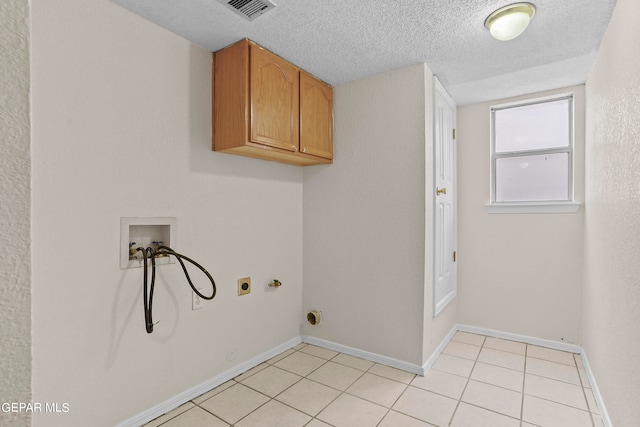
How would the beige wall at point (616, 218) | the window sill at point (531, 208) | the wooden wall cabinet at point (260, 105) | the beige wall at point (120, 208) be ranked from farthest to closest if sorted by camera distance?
the window sill at point (531, 208) < the wooden wall cabinet at point (260, 105) < the beige wall at point (120, 208) < the beige wall at point (616, 218)

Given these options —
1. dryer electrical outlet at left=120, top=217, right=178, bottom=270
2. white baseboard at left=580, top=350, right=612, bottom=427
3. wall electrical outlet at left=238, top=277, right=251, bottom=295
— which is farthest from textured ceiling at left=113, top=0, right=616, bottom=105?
white baseboard at left=580, top=350, right=612, bottom=427

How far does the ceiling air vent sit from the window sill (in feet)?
8.35

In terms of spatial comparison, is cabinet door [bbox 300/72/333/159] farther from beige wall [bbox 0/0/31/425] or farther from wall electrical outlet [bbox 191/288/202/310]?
beige wall [bbox 0/0/31/425]

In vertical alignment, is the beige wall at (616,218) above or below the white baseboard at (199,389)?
above

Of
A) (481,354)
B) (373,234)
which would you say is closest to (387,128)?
(373,234)

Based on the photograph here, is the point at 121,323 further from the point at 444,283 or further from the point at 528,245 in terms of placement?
the point at 528,245

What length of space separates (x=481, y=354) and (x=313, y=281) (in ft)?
4.95

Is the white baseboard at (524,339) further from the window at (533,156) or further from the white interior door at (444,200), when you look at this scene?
the window at (533,156)

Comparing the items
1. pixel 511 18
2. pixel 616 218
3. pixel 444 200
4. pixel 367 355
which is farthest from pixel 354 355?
pixel 511 18

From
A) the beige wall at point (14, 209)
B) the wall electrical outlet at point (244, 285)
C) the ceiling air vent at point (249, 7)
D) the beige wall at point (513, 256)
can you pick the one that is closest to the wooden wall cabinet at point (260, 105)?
the ceiling air vent at point (249, 7)

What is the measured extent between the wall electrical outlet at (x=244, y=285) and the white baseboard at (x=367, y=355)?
0.84 m

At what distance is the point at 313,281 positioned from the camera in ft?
9.55

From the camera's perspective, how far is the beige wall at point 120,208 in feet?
4.90

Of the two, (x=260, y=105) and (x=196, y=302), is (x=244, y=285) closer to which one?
(x=196, y=302)
